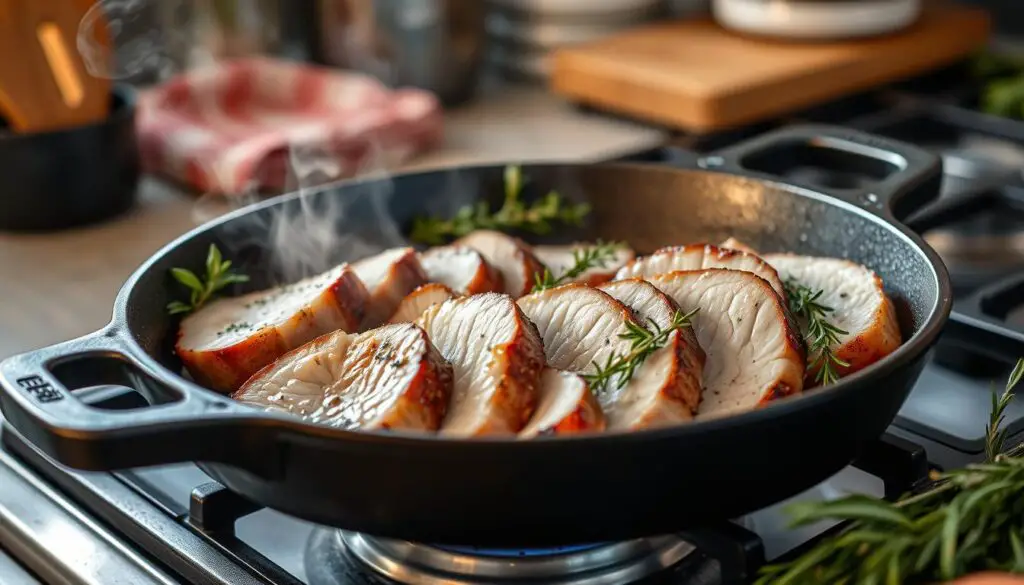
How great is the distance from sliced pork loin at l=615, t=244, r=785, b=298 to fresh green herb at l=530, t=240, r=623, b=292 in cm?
5

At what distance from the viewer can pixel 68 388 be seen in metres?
0.85

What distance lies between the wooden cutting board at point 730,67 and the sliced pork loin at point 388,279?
32.8 inches

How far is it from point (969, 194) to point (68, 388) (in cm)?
111

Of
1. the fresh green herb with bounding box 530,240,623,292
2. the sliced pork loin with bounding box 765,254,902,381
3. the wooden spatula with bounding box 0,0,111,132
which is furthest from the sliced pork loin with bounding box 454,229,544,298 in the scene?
the wooden spatula with bounding box 0,0,111,132

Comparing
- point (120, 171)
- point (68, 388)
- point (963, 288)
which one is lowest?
point (963, 288)

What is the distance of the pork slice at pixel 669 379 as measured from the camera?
2.84 ft

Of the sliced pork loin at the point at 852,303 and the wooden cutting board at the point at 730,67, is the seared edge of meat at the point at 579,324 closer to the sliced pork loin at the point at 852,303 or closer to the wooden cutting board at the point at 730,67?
the sliced pork loin at the point at 852,303

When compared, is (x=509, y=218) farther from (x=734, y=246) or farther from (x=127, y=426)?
(x=127, y=426)

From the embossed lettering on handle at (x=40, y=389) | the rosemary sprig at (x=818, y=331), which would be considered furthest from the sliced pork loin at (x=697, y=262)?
the embossed lettering on handle at (x=40, y=389)

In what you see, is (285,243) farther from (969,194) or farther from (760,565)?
(969,194)

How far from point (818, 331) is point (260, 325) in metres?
0.46

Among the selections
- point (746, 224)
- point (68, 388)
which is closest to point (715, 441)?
point (68, 388)

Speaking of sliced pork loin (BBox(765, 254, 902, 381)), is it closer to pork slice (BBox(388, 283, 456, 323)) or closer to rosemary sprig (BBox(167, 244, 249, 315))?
pork slice (BBox(388, 283, 456, 323))

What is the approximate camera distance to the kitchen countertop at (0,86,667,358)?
1.56 m
